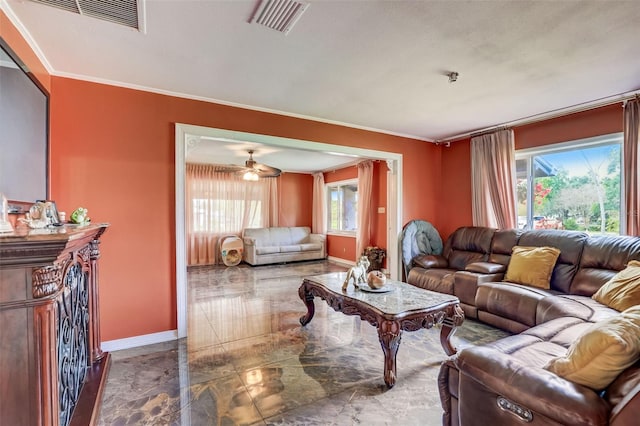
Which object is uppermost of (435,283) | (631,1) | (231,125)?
(631,1)

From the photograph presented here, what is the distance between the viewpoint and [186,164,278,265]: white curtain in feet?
21.9

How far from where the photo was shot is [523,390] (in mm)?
1072

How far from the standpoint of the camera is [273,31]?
1.89 meters

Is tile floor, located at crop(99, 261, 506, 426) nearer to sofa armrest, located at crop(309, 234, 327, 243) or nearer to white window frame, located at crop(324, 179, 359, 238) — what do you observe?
white window frame, located at crop(324, 179, 359, 238)

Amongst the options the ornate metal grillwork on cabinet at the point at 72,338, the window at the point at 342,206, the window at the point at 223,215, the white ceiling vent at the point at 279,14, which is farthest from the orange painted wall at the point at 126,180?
the window at the point at 342,206

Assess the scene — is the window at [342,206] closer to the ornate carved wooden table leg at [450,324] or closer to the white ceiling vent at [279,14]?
the ornate carved wooden table leg at [450,324]

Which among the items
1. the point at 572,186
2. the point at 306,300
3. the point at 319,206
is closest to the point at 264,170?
the point at 306,300

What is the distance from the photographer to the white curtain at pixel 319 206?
307 inches

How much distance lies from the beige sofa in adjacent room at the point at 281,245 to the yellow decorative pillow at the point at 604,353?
596 centimetres

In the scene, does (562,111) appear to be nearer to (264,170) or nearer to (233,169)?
(264,170)

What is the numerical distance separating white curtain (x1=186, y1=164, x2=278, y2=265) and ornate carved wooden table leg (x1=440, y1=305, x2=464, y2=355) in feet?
18.2

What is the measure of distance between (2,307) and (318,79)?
8.11 feet

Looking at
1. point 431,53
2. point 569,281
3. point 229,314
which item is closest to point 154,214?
point 229,314

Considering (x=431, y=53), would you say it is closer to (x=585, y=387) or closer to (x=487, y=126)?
(x=585, y=387)
